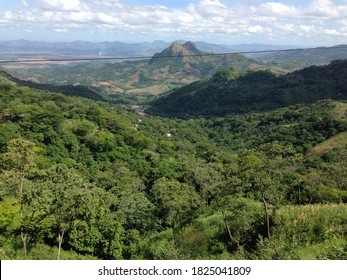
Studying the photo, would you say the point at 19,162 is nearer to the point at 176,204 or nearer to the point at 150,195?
the point at 176,204

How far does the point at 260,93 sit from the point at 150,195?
13972 centimetres

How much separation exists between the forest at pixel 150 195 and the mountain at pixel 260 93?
50041mm

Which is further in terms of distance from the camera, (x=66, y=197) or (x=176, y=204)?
(x=176, y=204)

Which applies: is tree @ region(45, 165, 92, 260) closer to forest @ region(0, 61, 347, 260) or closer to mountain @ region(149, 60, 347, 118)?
forest @ region(0, 61, 347, 260)

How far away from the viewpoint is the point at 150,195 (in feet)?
122

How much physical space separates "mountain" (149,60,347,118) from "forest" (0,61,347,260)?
164 feet

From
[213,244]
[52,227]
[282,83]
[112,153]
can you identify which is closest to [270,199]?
[213,244]

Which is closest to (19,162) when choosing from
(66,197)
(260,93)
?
(66,197)

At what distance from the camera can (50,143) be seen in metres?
54.2

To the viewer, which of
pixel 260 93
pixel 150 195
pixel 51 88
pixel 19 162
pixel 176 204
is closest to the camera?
pixel 19 162

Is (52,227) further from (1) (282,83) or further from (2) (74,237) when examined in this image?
(1) (282,83)

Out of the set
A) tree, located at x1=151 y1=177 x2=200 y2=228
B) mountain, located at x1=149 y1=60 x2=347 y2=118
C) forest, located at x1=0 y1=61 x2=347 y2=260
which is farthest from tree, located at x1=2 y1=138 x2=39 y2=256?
mountain, located at x1=149 y1=60 x2=347 y2=118

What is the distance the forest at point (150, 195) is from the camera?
14.2 m

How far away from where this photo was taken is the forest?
1420 centimetres
